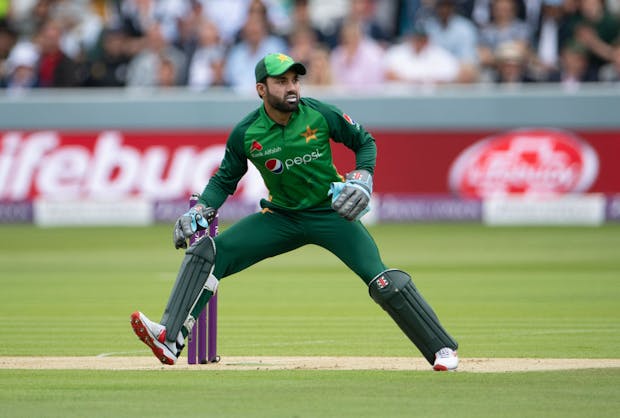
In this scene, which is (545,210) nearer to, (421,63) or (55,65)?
(421,63)

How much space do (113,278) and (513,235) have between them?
6.54 meters

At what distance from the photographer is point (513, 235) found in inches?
767

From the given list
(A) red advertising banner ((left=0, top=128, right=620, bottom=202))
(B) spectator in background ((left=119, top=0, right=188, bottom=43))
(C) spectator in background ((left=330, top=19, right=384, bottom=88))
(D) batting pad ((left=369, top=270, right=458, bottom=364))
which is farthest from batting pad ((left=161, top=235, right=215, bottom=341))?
(B) spectator in background ((left=119, top=0, right=188, bottom=43))

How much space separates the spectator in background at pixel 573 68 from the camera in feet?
67.5

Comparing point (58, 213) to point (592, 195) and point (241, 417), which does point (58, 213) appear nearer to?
point (592, 195)

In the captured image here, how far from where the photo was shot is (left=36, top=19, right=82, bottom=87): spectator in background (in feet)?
72.1

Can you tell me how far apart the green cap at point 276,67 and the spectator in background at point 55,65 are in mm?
14404

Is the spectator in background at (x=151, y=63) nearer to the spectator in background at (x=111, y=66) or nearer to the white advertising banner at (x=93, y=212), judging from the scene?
the spectator in background at (x=111, y=66)

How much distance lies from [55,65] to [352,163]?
5.26 metres

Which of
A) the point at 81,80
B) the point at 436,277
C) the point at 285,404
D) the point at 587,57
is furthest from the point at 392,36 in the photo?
the point at 285,404

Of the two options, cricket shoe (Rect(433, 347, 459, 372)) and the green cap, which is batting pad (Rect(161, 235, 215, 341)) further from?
cricket shoe (Rect(433, 347, 459, 372))

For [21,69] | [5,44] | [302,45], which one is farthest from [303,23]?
[5,44]

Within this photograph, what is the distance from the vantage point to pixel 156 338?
7934 mm

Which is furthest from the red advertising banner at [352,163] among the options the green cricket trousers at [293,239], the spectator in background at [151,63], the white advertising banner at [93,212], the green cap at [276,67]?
the green cap at [276,67]
